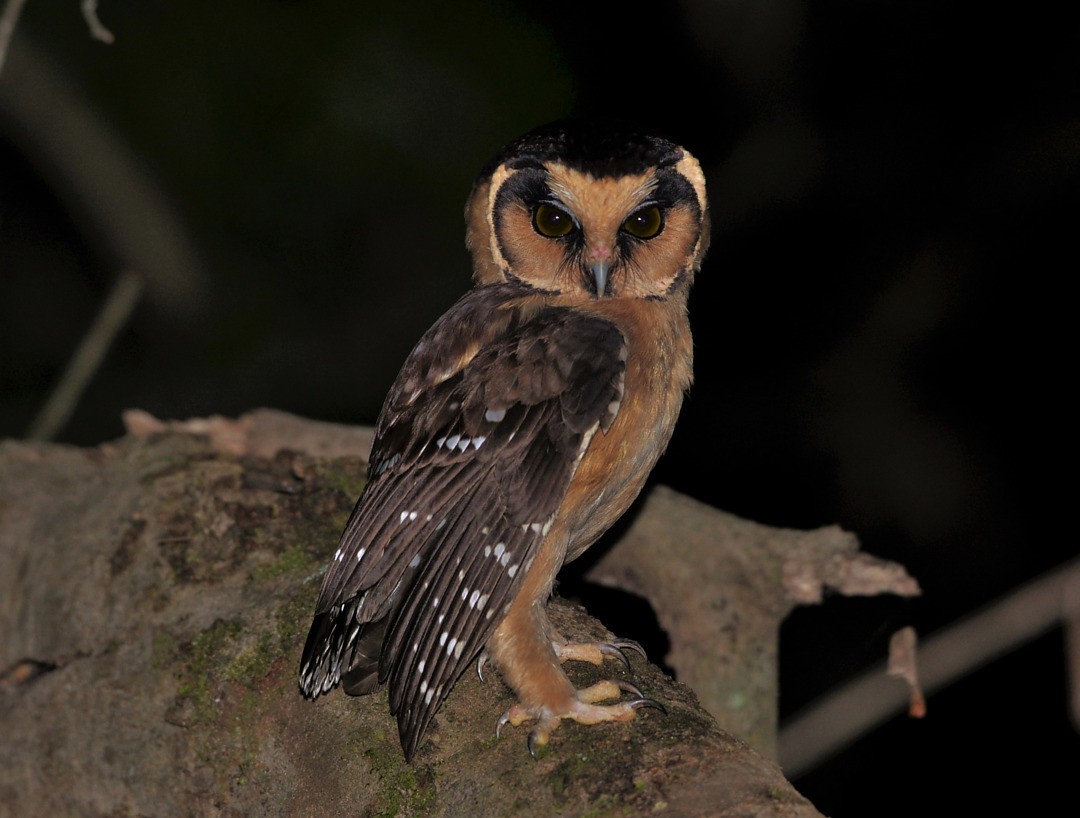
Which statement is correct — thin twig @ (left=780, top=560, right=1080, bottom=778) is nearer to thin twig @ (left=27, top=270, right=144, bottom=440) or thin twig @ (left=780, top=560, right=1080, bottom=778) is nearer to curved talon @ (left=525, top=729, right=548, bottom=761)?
curved talon @ (left=525, top=729, right=548, bottom=761)

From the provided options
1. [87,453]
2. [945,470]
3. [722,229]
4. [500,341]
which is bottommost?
[87,453]

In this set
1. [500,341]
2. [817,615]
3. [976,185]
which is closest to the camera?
[500,341]

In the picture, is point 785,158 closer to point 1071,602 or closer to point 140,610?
point 1071,602

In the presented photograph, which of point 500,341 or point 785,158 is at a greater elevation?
point 785,158

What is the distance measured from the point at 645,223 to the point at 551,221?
0.26 meters

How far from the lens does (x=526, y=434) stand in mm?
2707

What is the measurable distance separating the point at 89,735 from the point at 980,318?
15.2 feet

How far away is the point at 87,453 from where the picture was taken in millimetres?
3844

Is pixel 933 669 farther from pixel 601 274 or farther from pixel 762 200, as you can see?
pixel 762 200

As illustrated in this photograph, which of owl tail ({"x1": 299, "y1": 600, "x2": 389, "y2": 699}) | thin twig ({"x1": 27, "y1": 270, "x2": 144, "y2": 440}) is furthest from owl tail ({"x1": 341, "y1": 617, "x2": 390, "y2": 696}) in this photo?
thin twig ({"x1": 27, "y1": 270, "x2": 144, "y2": 440})

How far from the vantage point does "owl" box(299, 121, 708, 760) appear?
2.55 m

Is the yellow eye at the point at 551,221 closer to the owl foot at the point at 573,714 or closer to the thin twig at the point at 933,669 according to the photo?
the owl foot at the point at 573,714

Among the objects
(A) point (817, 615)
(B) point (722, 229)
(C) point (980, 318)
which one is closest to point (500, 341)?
(A) point (817, 615)

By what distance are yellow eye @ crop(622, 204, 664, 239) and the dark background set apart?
2428 mm
